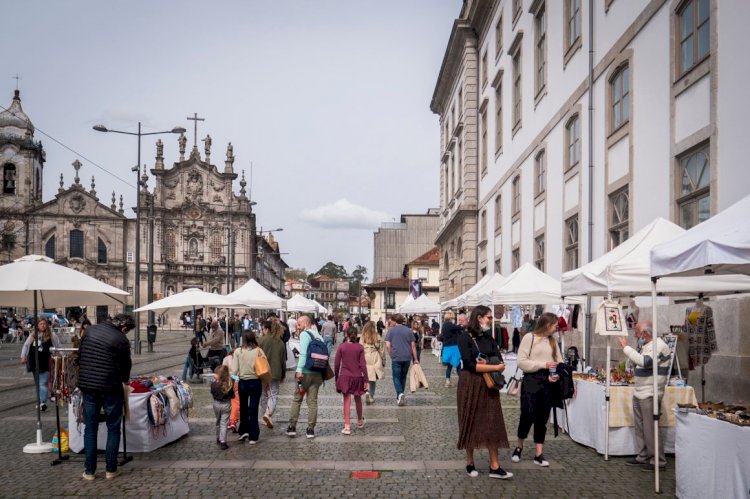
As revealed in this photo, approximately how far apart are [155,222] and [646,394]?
81373 millimetres

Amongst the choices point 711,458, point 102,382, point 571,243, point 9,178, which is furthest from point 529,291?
point 9,178

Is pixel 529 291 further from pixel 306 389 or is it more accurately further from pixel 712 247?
pixel 712 247

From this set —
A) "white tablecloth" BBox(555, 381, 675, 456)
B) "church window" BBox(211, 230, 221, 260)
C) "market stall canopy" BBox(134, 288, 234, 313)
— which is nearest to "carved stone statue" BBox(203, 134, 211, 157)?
"church window" BBox(211, 230, 221, 260)

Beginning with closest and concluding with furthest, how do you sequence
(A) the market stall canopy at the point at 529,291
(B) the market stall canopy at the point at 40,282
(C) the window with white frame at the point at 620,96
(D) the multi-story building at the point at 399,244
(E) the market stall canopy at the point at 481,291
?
(B) the market stall canopy at the point at 40,282, (C) the window with white frame at the point at 620,96, (A) the market stall canopy at the point at 529,291, (E) the market stall canopy at the point at 481,291, (D) the multi-story building at the point at 399,244

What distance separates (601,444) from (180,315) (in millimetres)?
75688

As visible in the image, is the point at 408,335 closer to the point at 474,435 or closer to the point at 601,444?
the point at 601,444

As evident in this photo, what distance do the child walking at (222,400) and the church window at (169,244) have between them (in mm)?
78057

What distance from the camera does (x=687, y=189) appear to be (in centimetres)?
1377

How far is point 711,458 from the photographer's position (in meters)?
6.72

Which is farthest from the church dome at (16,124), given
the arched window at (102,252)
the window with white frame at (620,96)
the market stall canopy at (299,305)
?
the window with white frame at (620,96)

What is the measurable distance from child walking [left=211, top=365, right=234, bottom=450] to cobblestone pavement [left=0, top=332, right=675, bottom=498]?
0.21 meters

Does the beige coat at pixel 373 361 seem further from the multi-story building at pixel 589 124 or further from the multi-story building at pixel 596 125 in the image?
the multi-story building at pixel 589 124

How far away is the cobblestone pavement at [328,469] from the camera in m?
7.71

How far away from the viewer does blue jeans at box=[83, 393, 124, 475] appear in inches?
326
